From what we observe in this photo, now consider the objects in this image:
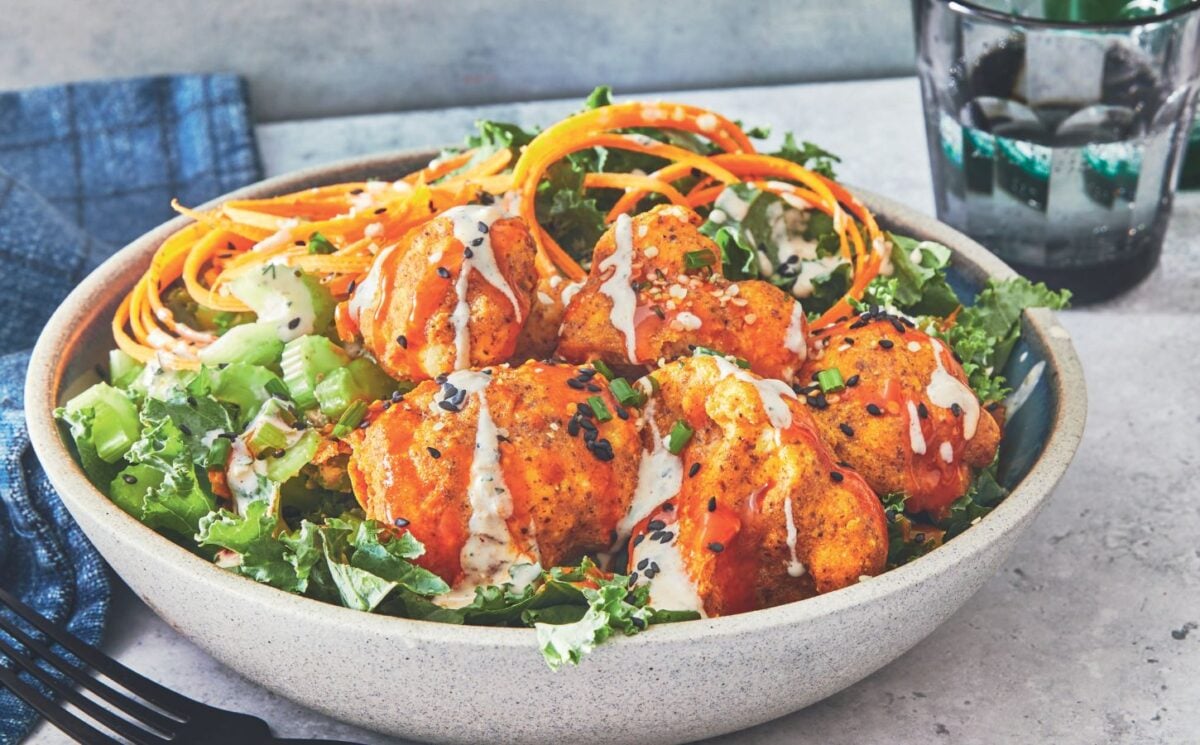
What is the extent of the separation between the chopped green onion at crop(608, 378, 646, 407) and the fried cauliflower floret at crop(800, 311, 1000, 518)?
33 cm

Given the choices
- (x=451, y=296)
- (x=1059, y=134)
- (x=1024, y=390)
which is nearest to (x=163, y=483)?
(x=451, y=296)

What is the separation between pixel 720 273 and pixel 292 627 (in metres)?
1.15

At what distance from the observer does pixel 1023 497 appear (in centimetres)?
246

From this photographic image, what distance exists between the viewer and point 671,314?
278 centimetres

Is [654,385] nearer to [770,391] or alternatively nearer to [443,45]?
[770,391]

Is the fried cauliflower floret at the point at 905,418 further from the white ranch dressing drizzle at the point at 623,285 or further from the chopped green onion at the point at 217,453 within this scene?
the chopped green onion at the point at 217,453

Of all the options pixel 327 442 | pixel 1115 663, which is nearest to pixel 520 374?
pixel 327 442

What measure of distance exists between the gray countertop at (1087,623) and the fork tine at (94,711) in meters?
0.21

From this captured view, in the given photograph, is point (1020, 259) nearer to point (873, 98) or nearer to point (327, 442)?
point (873, 98)

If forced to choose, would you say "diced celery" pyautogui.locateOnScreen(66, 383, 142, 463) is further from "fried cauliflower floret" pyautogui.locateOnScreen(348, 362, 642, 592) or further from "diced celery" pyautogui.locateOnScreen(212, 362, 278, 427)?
"fried cauliflower floret" pyautogui.locateOnScreen(348, 362, 642, 592)

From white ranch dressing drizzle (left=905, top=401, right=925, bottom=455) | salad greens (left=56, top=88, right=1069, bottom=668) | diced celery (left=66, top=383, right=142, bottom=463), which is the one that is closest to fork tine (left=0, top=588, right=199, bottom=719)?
salad greens (left=56, top=88, right=1069, bottom=668)


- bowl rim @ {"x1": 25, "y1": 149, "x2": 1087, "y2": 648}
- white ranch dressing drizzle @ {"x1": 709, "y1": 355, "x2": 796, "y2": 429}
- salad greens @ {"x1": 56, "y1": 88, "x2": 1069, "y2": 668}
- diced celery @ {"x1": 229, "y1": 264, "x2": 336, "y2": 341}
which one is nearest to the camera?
bowl rim @ {"x1": 25, "y1": 149, "x2": 1087, "y2": 648}

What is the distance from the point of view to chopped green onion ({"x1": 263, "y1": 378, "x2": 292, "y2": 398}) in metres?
2.79

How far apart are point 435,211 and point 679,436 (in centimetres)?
87
